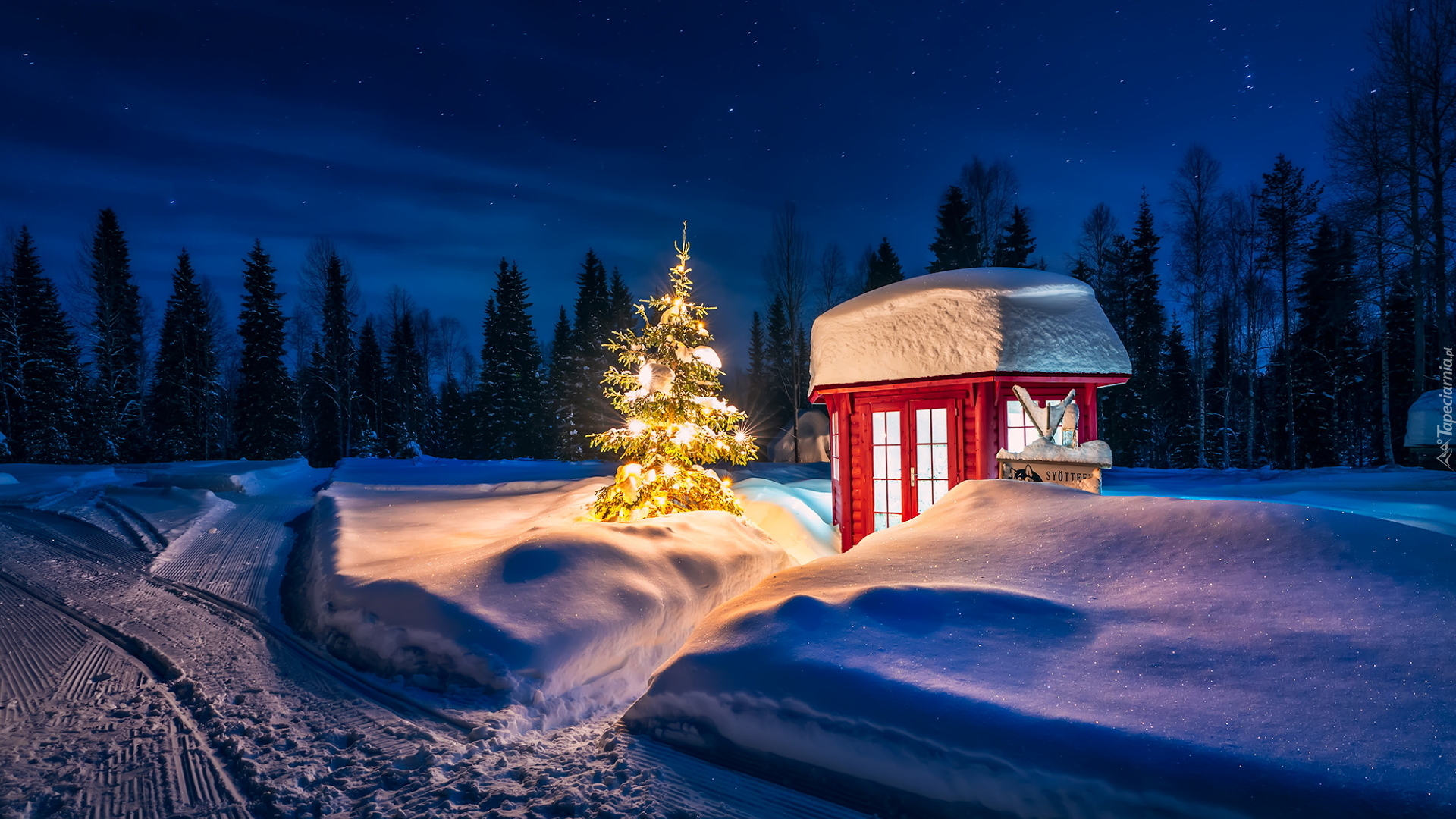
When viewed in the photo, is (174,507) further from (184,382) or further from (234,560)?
(184,382)

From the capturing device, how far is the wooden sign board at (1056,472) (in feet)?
18.5

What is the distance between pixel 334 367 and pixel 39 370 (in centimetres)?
982

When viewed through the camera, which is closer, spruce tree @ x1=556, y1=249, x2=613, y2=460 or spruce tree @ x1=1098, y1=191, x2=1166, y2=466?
spruce tree @ x1=1098, y1=191, x2=1166, y2=466

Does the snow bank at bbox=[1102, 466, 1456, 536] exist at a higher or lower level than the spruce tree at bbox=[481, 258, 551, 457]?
lower

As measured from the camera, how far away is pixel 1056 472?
575cm

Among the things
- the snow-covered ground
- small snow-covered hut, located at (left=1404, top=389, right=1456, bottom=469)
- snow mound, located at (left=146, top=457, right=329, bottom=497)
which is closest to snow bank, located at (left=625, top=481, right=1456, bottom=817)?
the snow-covered ground

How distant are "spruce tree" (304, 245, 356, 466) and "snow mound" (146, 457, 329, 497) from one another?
9.64 meters

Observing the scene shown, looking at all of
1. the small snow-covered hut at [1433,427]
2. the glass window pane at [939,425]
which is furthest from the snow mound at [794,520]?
the small snow-covered hut at [1433,427]

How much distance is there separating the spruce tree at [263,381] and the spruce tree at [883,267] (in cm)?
2790

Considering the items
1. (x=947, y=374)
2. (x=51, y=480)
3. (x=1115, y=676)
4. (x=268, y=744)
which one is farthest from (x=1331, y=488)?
(x=51, y=480)

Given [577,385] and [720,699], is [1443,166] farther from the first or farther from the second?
[577,385]

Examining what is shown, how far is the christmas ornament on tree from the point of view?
7.80 metres

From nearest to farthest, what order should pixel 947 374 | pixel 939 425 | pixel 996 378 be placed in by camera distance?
pixel 996 378
pixel 947 374
pixel 939 425

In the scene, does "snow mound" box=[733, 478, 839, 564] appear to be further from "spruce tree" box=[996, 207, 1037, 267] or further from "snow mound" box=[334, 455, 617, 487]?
"spruce tree" box=[996, 207, 1037, 267]
